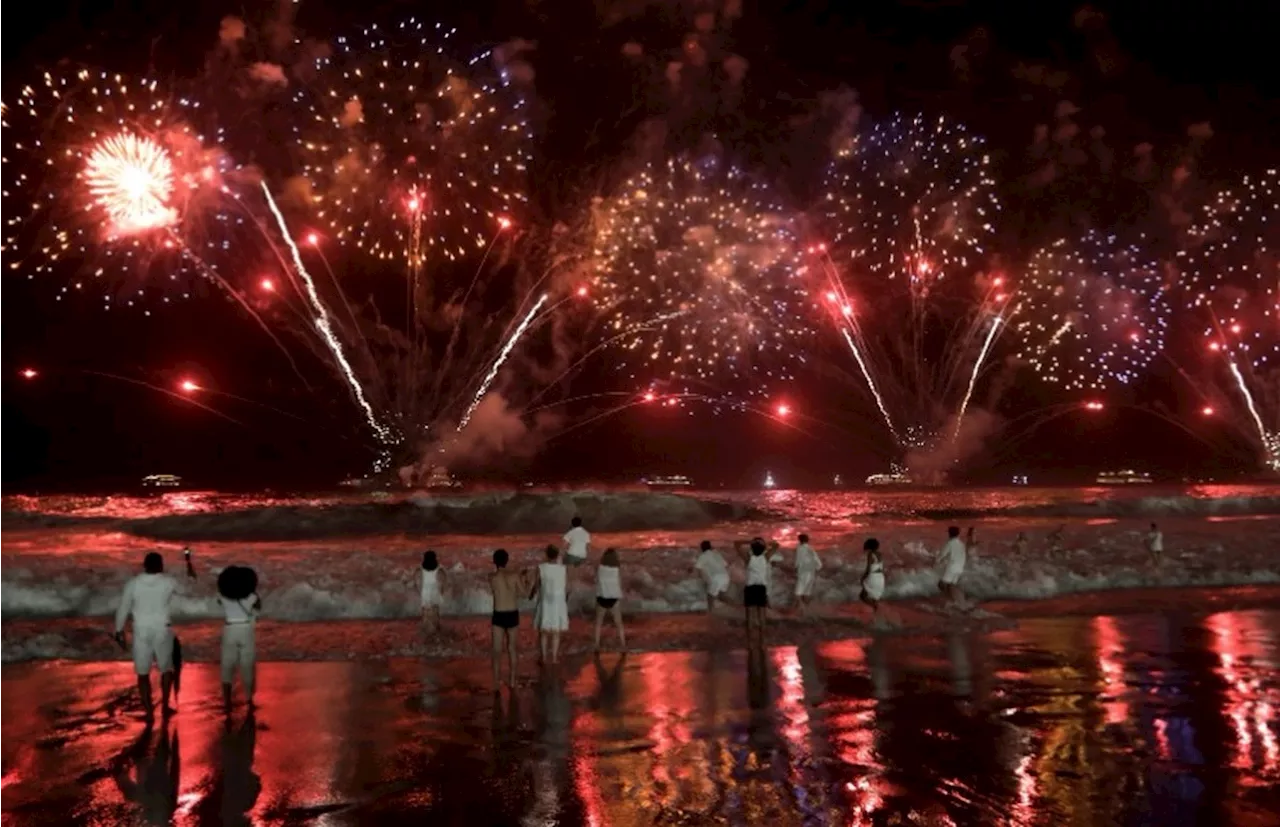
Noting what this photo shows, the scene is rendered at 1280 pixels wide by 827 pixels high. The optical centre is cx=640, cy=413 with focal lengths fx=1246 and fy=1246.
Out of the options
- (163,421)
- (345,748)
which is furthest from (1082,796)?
(163,421)

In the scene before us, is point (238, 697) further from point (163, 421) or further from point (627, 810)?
point (163, 421)

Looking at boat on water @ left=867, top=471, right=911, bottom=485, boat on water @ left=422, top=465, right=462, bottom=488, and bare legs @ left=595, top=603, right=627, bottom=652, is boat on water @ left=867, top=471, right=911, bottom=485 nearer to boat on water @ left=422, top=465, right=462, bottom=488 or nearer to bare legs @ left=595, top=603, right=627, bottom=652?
boat on water @ left=422, top=465, right=462, bottom=488

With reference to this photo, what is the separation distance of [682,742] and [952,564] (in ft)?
32.7

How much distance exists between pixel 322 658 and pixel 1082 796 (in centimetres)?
985

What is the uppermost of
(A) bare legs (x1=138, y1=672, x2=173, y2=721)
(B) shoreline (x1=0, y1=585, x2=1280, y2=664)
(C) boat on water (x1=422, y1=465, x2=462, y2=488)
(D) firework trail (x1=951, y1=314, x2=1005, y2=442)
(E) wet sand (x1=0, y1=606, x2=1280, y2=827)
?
(D) firework trail (x1=951, y1=314, x2=1005, y2=442)

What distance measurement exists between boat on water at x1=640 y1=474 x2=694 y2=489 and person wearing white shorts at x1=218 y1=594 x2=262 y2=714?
4571 centimetres

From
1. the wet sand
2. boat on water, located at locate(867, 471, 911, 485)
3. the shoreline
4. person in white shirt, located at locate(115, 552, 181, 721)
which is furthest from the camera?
boat on water, located at locate(867, 471, 911, 485)

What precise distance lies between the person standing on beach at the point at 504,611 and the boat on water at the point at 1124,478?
52410mm

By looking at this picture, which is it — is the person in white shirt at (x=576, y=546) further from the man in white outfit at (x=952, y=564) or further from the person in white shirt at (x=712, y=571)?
the man in white outfit at (x=952, y=564)

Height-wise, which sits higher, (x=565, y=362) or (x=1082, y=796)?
(x=565, y=362)

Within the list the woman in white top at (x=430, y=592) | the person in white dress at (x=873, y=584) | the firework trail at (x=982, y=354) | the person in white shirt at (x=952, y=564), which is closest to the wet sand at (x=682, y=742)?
the woman in white top at (x=430, y=592)

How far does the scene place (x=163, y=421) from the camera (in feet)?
254

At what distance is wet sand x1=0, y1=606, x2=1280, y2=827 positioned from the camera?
8.85m

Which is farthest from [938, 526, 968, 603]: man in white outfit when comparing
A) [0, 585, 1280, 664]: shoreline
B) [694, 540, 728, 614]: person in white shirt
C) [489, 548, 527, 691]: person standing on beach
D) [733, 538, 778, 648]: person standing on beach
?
[489, 548, 527, 691]: person standing on beach
